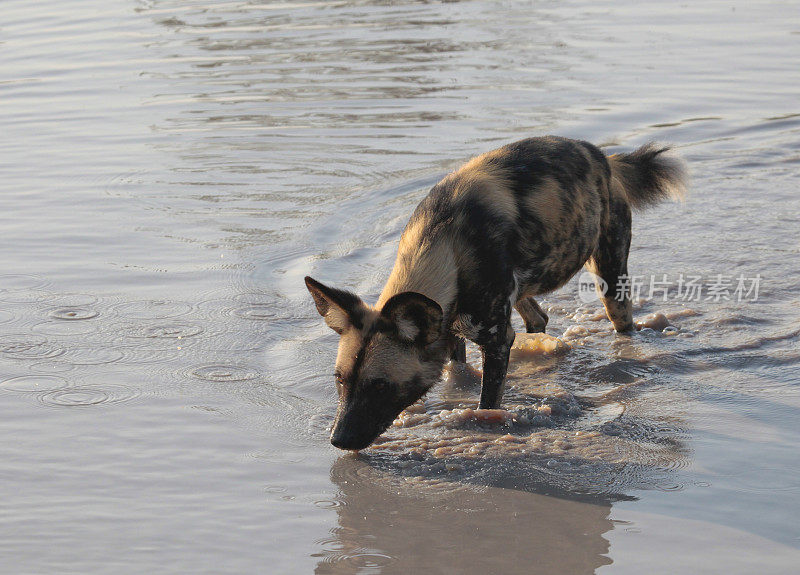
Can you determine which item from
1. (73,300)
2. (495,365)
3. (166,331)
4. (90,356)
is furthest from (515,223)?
(73,300)

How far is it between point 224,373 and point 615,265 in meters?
2.50

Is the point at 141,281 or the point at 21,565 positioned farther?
the point at 141,281

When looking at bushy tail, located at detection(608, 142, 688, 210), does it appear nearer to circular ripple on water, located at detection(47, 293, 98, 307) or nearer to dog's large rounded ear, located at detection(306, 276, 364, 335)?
dog's large rounded ear, located at detection(306, 276, 364, 335)

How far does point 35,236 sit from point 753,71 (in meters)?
9.07

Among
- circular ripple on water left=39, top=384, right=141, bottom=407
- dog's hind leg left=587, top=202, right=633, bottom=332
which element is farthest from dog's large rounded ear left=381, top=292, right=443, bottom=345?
dog's hind leg left=587, top=202, right=633, bottom=332

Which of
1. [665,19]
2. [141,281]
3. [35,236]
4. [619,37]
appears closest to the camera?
[141,281]

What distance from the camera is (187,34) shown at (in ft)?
54.2

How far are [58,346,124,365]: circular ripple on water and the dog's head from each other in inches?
73.4

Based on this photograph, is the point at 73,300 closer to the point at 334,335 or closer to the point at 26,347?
the point at 26,347

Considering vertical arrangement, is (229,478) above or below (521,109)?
below

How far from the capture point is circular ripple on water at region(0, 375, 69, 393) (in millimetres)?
5691

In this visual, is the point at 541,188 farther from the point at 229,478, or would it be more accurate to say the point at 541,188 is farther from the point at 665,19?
the point at 665,19

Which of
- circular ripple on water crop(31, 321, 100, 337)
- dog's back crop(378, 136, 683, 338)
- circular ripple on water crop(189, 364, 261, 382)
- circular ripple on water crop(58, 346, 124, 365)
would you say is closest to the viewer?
dog's back crop(378, 136, 683, 338)

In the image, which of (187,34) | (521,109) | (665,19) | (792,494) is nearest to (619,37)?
(665,19)
